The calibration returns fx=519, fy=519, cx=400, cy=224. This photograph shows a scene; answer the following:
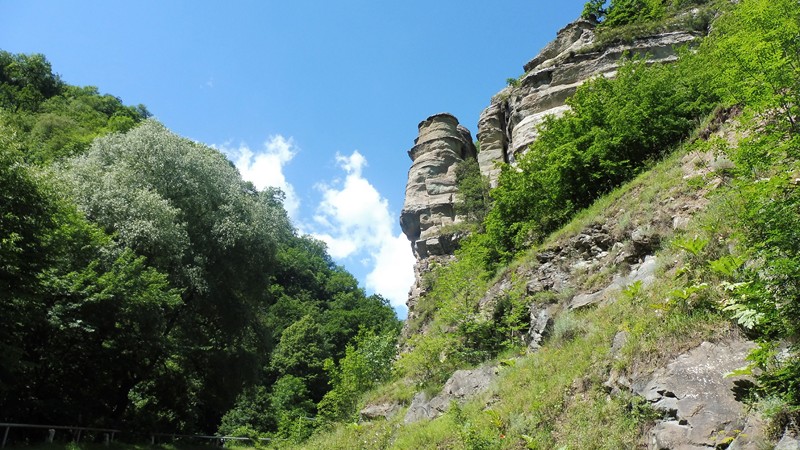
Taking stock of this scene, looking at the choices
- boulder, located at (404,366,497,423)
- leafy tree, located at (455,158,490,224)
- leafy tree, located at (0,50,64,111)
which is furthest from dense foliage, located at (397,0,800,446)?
leafy tree, located at (0,50,64,111)

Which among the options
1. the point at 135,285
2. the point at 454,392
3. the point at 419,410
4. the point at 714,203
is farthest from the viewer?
the point at 135,285

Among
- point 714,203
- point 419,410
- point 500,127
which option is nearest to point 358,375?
point 419,410

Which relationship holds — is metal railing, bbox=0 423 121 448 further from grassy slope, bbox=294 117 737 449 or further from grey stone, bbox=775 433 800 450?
grey stone, bbox=775 433 800 450

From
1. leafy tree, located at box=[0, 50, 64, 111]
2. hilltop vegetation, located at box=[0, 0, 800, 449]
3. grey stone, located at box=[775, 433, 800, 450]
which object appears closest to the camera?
Answer: grey stone, located at box=[775, 433, 800, 450]

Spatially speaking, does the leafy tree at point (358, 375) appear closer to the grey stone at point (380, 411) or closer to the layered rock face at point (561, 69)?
the grey stone at point (380, 411)

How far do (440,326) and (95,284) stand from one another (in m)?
11.3

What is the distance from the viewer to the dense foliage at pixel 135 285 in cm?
1342

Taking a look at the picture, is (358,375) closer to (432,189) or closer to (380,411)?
(380,411)

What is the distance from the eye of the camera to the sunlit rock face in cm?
4088

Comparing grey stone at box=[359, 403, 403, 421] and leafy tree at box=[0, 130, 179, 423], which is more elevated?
leafy tree at box=[0, 130, 179, 423]

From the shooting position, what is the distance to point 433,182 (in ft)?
140

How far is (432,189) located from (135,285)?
2890 centimetres

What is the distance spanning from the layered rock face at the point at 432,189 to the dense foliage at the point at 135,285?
15533 millimetres

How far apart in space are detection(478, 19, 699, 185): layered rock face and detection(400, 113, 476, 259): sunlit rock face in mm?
5455
